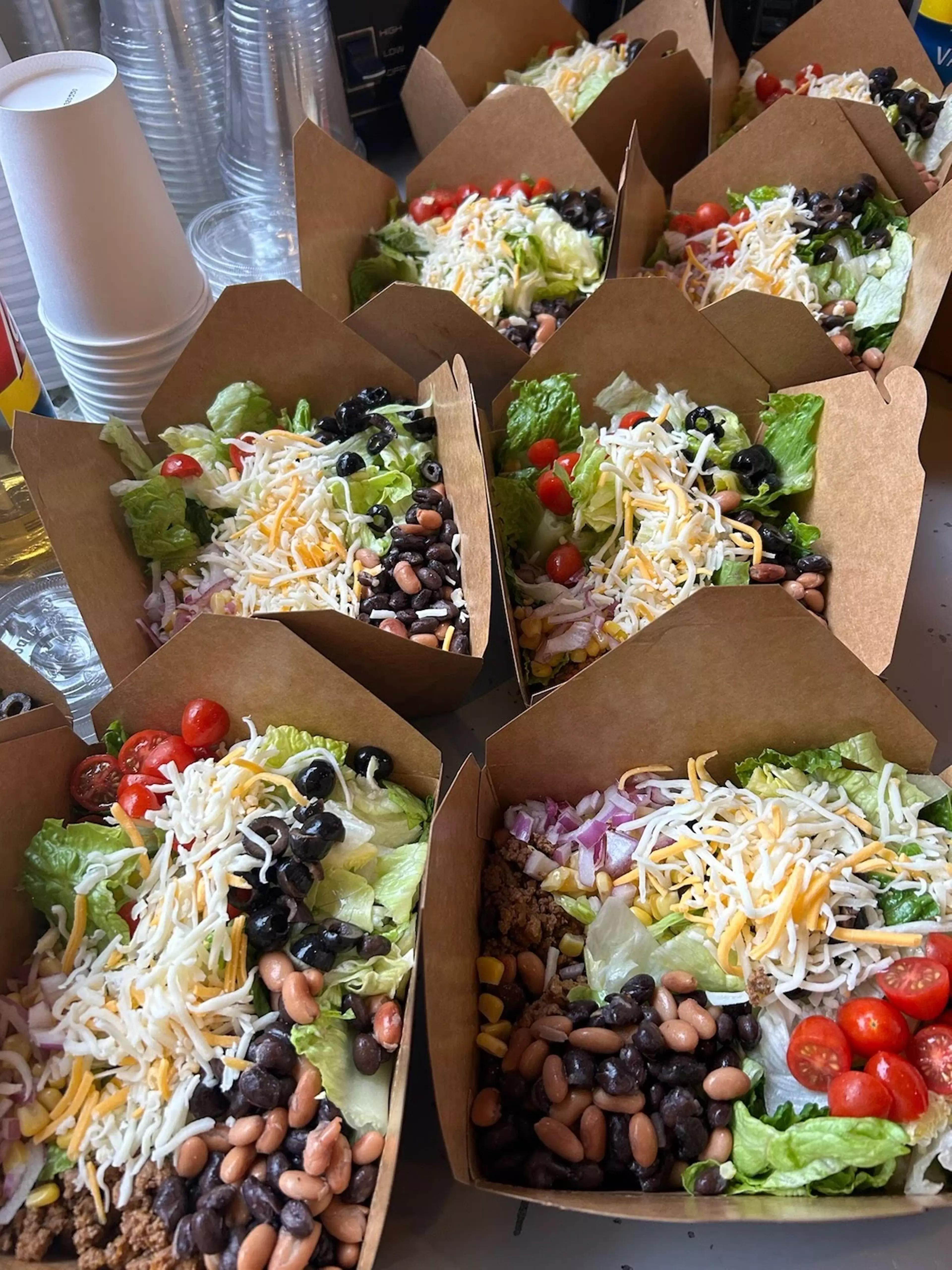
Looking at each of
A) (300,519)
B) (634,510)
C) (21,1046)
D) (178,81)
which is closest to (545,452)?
(634,510)

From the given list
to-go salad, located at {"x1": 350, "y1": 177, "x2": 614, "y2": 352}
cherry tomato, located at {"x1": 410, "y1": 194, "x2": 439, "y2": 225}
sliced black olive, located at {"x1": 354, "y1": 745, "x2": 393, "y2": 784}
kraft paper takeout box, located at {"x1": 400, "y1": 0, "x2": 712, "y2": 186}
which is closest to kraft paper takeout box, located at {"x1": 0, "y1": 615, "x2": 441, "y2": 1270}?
sliced black olive, located at {"x1": 354, "y1": 745, "x2": 393, "y2": 784}

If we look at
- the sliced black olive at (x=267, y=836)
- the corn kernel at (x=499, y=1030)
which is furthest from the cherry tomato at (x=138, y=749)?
the corn kernel at (x=499, y=1030)

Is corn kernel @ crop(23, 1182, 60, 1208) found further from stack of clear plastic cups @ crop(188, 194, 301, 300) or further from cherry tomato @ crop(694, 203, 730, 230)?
cherry tomato @ crop(694, 203, 730, 230)

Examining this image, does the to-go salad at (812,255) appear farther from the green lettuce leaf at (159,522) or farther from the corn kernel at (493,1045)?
the corn kernel at (493,1045)

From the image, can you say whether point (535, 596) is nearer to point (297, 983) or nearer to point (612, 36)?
point (297, 983)

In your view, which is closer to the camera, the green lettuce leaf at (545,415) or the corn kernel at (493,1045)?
the corn kernel at (493,1045)

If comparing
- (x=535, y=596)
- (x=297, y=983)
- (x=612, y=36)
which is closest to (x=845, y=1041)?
(x=297, y=983)
